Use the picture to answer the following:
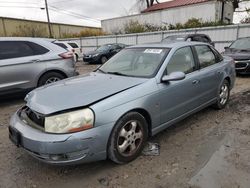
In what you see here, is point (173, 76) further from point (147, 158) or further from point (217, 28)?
point (217, 28)

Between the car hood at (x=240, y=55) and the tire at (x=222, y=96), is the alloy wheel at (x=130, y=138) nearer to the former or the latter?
the tire at (x=222, y=96)

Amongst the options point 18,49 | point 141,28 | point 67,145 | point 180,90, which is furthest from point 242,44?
point 141,28

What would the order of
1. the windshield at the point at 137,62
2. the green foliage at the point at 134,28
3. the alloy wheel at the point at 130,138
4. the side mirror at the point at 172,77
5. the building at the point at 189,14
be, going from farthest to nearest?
the green foliage at the point at 134,28, the building at the point at 189,14, the windshield at the point at 137,62, the side mirror at the point at 172,77, the alloy wheel at the point at 130,138

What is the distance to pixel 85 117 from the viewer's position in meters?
2.68

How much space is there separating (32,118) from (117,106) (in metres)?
1.08

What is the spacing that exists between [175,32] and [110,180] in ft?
52.8

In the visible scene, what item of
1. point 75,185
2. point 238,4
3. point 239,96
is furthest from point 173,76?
point 238,4

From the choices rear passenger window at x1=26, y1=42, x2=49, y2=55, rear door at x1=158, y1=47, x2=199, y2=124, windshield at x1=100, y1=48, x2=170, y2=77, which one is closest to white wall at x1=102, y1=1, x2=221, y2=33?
rear passenger window at x1=26, y1=42, x2=49, y2=55

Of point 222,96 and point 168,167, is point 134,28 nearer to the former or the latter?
point 222,96

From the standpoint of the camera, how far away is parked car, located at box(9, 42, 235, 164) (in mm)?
2664

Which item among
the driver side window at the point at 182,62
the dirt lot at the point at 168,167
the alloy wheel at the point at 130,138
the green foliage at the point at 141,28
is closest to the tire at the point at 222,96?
the dirt lot at the point at 168,167

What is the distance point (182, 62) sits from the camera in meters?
4.04

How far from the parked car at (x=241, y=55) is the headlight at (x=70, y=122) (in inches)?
302

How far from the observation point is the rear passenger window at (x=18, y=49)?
226 inches
